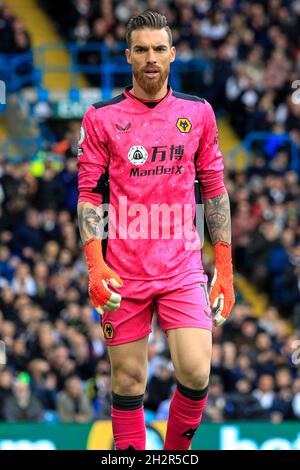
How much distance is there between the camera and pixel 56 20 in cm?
2225

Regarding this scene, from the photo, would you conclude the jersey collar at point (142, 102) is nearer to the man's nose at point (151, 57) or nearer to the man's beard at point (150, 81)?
the man's beard at point (150, 81)

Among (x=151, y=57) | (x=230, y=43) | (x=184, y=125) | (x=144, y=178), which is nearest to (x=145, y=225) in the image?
(x=144, y=178)

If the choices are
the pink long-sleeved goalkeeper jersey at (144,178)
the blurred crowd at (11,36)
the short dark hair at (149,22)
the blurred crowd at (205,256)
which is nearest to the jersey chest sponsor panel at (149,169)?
the pink long-sleeved goalkeeper jersey at (144,178)

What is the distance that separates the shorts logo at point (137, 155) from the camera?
7840 mm

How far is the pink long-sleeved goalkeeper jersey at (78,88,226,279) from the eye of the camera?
786cm

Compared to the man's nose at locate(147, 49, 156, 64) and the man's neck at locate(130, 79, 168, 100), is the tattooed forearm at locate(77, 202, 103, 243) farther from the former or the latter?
the man's nose at locate(147, 49, 156, 64)

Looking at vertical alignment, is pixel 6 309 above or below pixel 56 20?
below

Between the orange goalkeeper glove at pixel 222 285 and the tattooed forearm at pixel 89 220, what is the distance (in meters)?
0.74

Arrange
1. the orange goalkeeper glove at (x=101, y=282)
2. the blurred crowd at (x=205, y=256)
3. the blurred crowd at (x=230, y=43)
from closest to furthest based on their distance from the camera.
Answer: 1. the orange goalkeeper glove at (x=101, y=282)
2. the blurred crowd at (x=205, y=256)
3. the blurred crowd at (x=230, y=43)

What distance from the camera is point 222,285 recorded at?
7.97 metres

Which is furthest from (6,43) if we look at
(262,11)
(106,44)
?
(262,11)
